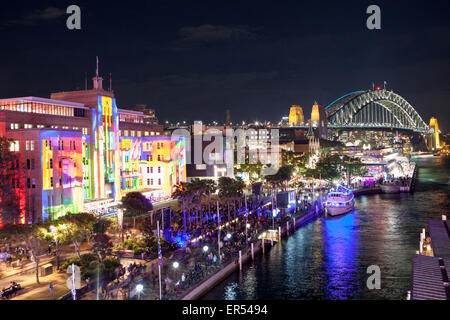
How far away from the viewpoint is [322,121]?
177m

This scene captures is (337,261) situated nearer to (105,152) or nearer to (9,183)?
(9,183)

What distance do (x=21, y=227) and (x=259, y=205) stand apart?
3080 cm

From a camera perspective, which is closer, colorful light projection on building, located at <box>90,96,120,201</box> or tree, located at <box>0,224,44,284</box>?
tree, located at <box>0,224,44,284</box>

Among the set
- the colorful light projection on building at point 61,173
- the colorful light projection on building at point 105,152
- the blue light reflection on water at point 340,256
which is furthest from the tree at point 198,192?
the blue light reflection on water at point 340,256

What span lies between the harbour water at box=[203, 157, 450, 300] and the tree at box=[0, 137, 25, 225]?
59.3ft

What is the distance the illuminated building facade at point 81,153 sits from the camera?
37562 millimetres

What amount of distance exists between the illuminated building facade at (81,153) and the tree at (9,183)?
36 centimetres

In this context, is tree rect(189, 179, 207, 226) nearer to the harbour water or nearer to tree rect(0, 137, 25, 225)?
the harbour water

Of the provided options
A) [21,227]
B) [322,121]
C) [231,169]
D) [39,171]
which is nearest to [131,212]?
[39,171]

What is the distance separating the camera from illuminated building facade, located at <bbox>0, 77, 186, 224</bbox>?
1479 inches

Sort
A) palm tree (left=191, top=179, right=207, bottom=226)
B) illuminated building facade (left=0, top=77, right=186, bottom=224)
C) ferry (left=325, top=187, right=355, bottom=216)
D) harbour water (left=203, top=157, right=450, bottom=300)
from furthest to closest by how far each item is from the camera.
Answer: ferry (left=325, top=187, right=355, bottom=216) → palm tree (left=191, top=179, right=207, bottom=226) → illuminated building facade (left=0, top=77, right=186, bottom=224) → harbour water (left=203, top=157, right=450, bottom=300)

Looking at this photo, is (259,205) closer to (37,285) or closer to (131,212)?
(131,212)

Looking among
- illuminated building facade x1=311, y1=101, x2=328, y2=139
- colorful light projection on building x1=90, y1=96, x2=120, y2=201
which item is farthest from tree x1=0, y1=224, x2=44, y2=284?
illuminated building facade x1=311, y1=101, x2=328, y2=139

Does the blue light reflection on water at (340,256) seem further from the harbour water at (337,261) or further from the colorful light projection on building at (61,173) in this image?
the colorful light projection on building at (61,173)
